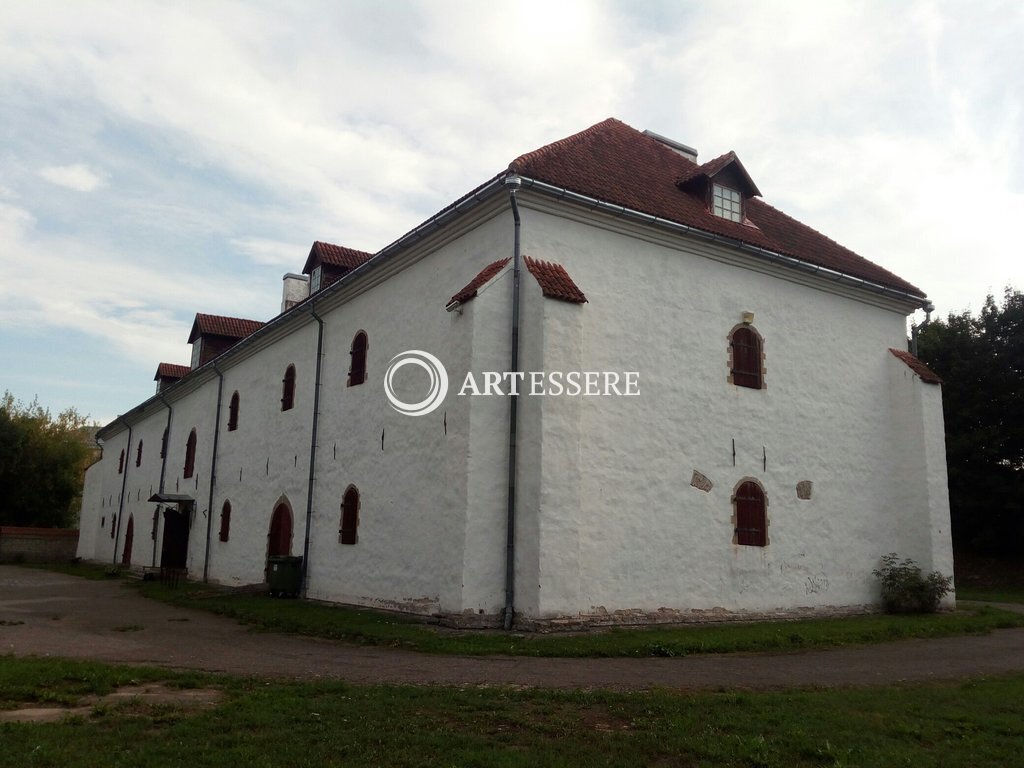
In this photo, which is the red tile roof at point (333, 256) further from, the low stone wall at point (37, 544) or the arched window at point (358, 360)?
the low stone wall at point (37, 544)

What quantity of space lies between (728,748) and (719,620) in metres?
8.50

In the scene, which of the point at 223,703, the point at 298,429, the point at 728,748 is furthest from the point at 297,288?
the point at 728,748

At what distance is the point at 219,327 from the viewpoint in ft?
98.0

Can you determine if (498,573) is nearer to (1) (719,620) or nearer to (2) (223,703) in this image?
(1) (719,620)

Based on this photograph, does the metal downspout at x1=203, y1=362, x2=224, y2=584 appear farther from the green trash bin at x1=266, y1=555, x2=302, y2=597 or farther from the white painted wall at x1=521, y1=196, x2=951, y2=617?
the white painted wall at x1=521, y1=196, x2=951, y2=617

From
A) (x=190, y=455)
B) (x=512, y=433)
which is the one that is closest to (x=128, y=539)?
(x=190, y=455)

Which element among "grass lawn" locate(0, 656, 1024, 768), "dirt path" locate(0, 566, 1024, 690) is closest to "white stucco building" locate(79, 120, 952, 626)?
"dirt path" locate(0, 566, 1024, 690)

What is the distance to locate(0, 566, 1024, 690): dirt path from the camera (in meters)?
8.36

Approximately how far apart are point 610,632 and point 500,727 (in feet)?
19.3

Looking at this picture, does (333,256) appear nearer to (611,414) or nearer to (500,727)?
(611,414)

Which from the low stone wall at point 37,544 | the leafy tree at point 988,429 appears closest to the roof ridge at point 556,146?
the leafy tree at point 988,429

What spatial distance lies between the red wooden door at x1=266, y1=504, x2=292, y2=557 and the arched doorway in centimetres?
1648

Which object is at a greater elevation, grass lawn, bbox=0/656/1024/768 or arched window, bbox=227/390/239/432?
arched window, bbox=227/390/239/432

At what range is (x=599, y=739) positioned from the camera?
5.82 meters
